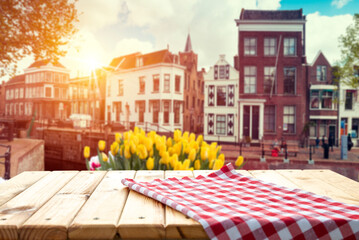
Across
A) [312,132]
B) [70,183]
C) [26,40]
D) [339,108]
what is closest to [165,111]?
[312,132]

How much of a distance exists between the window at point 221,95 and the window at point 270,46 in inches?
104

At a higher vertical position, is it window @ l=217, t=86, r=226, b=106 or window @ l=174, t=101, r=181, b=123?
window @ l=217, t=86, r=226, b=106

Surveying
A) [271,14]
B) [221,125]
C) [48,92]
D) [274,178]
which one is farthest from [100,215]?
[48,92]

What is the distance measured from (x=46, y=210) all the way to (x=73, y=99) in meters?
27.5

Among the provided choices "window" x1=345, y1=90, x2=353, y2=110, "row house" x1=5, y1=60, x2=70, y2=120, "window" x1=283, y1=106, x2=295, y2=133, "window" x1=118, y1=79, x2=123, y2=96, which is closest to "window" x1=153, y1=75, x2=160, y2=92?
"window" x1=118, y1=79, x2=123, y2=96

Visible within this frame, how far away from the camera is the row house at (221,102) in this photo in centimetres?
1636

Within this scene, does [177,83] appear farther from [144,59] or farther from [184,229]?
[184,229]

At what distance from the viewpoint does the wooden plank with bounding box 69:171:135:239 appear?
844 millimetres

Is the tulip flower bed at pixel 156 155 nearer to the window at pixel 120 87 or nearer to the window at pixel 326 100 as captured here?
the window at pixel 326 100

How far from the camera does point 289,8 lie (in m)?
16.2

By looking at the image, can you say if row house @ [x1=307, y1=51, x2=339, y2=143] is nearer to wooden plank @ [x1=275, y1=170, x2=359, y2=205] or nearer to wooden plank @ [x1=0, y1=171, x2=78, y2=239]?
wooden plank @ [x1=275, y1=170, x2=359, y2=205]

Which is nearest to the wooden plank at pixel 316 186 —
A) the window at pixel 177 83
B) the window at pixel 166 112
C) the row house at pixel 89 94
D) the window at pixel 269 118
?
the window at pixel 269 118

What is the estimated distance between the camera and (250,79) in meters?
16.0

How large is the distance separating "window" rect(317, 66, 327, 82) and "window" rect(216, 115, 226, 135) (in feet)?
17.9
